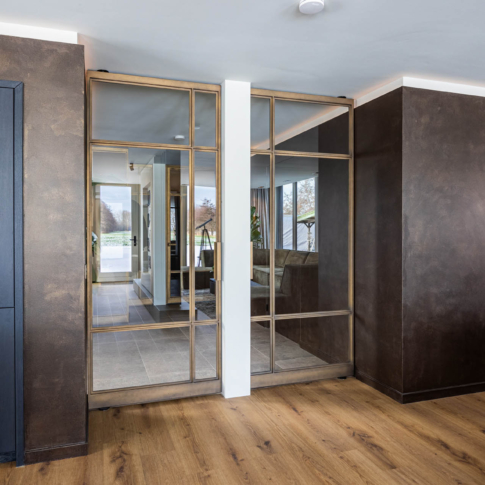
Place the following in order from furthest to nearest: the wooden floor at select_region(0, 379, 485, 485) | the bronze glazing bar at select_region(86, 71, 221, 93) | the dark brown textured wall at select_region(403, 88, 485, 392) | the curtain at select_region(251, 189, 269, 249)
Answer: the curtain at select_region(251, 189, 269, 249) → the dark brown textured wall at select_region(403, 88, 485, 392) → the bronze glazing bar at select_region(86, 71, 221, 93) → the wooden floor at select_region(0, 379, 485, 485)

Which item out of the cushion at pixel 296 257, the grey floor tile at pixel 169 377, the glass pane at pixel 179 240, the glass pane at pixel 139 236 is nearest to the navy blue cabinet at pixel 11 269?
the glass pane at pixel 139 236

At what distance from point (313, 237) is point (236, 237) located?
73 centimetres

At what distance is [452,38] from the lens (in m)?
2.62

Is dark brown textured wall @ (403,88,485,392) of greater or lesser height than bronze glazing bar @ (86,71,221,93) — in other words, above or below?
below

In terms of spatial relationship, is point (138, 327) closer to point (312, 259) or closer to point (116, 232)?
point (116, 232)

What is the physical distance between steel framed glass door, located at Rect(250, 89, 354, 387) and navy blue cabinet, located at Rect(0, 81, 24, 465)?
5.63 feet

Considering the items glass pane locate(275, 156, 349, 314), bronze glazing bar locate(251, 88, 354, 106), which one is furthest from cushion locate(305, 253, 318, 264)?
bronze glazing bar locate(251, 88, 354, 106)

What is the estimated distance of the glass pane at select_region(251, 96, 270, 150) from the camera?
11.5 feet

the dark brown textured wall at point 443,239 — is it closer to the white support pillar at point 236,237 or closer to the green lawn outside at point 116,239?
the white support pillar at point 236,237

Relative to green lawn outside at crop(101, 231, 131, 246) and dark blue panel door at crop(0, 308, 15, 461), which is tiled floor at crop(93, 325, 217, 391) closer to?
green lawn outside at crop(101, 231, 131, 246)

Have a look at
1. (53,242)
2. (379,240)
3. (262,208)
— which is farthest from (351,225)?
(53,242)

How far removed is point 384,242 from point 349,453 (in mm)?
1613

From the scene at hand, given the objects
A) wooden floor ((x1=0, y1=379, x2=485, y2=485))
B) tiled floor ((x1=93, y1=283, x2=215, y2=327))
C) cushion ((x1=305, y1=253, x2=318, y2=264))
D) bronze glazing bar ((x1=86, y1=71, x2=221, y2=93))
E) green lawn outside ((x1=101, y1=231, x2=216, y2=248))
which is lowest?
wooden floor ((x1=0, y1=379, x2=485, y2=485))

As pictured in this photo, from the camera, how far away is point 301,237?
3.69 m
